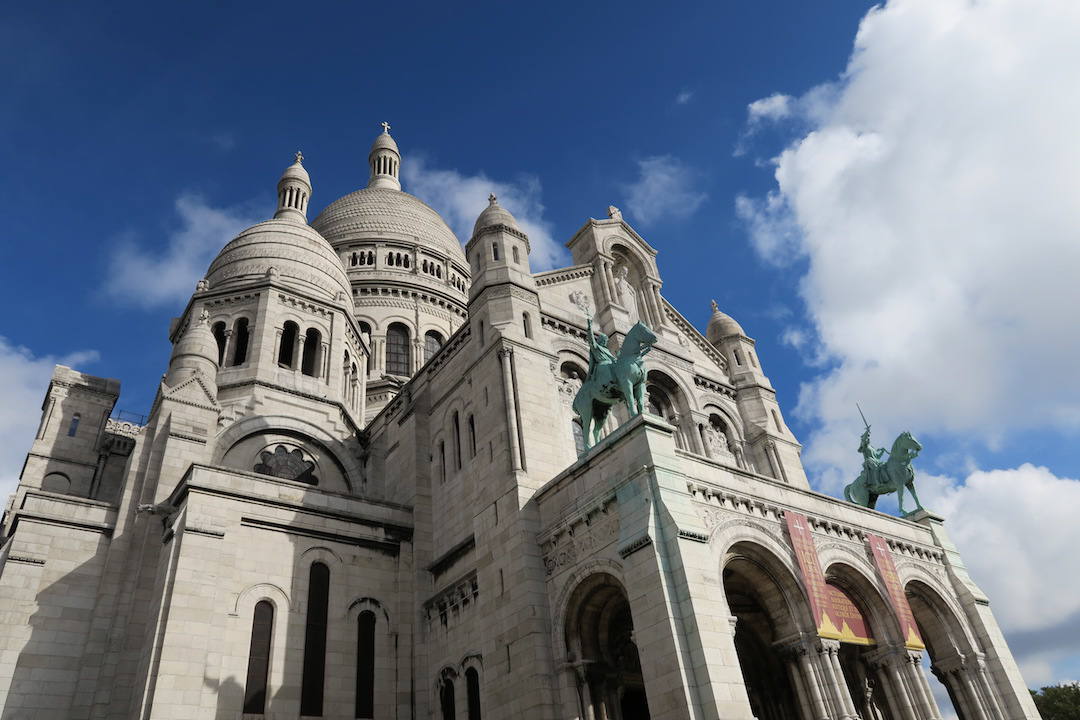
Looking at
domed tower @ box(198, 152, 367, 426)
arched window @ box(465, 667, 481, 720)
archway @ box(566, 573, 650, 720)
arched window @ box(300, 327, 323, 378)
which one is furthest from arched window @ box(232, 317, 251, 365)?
archway @ box(566, 573, 650, 720)

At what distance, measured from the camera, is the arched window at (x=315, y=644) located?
21812mm

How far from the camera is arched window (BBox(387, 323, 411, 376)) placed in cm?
4803

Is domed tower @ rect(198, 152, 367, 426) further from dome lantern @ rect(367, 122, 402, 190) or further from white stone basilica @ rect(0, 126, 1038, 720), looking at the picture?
dome lantern @ rect(367, 122, 402, 190)

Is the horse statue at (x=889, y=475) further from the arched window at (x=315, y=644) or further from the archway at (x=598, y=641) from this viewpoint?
the arched window at (x=315, y=644)

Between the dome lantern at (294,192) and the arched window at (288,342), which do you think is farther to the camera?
the dome lantern at (294,192)

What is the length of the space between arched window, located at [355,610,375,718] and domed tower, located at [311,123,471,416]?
20.5 m

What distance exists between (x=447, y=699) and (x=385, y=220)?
130 ft

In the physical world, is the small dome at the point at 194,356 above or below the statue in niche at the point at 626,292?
below

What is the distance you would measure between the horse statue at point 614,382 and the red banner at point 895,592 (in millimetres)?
8731

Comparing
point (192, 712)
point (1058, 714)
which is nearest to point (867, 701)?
point (192, 712)

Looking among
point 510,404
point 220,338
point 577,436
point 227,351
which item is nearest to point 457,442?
point 510,404

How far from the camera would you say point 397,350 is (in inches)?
1922

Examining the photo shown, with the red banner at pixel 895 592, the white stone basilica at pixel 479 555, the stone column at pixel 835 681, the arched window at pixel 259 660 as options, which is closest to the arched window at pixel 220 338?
the white stone basilica at pixel 479 555

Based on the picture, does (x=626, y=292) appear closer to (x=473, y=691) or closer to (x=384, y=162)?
(x=473, y=691)
